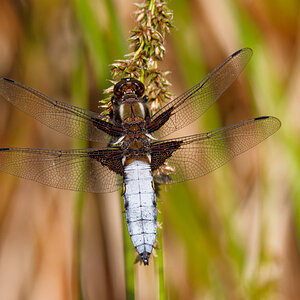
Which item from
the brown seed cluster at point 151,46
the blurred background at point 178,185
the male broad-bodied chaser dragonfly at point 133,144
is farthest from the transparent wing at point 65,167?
the brown seed cluster at point 151,46

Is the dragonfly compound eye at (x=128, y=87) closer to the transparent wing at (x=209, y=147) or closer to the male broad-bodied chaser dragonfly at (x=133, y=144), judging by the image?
the male broad-bodied chaser dragonfly at (x=133, y=144)

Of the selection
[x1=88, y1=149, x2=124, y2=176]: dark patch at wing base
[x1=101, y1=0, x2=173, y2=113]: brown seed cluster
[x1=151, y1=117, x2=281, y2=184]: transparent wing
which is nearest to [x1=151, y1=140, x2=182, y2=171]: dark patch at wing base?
[x1=151, y1=117, x2=281, y2=184]: transparent wing

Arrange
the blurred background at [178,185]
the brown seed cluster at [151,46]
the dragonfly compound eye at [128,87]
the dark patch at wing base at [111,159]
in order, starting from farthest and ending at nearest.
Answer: the blurred background at [178,185]
the dark patch at wing base at [111,159]
the dragonfly compound eye at [128,87]
the brown seed cluster at [151,46]

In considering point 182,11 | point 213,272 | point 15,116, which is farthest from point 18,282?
point 182,11

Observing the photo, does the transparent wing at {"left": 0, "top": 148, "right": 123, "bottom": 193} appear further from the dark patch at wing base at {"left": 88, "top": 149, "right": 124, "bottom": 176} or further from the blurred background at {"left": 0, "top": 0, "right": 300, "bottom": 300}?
the blurred background at {"left": 0, "top": 0, "right": 300, "bottom": 300}

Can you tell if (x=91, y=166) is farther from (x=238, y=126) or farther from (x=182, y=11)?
(x=182, y=11)

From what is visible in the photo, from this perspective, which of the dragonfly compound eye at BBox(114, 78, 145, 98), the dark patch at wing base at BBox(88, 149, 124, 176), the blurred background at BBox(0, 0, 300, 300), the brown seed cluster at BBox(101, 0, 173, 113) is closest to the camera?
the brown seed cluster at BBox(101, 0, 173, 113)

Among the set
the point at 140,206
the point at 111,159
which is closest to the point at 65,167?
the point at 111,159
